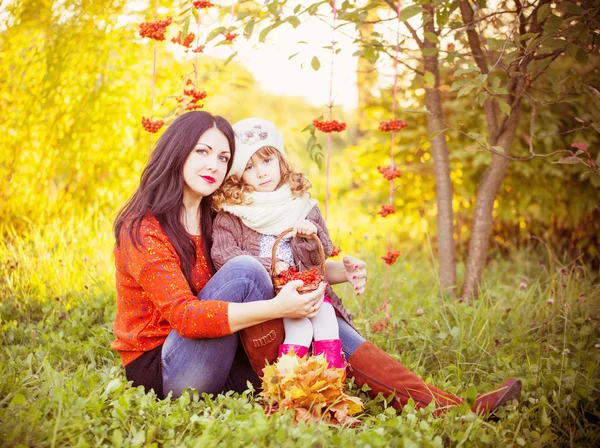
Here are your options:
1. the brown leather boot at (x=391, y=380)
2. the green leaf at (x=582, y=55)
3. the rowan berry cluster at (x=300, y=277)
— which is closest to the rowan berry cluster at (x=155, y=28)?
the rowan berry cluster at (x=300, y=277)

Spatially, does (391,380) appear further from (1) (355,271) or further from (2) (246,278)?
(2) (246,278)

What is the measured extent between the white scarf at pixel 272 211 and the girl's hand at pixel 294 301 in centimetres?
42

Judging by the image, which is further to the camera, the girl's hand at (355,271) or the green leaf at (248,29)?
the green leaf at (248,29)

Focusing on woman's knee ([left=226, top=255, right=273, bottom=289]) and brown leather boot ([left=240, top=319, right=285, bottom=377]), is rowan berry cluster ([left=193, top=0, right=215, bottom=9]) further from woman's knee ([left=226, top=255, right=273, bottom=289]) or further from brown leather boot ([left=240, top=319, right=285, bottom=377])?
brown leather boot ([left=240, top=319, right=285, bottom=377])

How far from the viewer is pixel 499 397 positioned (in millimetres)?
1979

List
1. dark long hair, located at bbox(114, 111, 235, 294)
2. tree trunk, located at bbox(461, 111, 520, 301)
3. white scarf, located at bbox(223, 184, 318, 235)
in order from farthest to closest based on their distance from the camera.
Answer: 1. tree trunk, located at bbox(461, 111, 520, 301)
2. white scarf, located at bbox(223, 184, 318, 235)
3. dark long hair, located at bbox(114, 111, 235, 294)

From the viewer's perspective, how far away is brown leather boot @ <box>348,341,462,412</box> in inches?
80.2

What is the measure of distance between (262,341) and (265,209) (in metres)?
0.59

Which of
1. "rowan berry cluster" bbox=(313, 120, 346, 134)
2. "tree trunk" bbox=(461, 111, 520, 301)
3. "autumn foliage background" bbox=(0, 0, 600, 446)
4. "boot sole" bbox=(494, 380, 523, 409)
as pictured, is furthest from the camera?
"tree trunk" bbox=(461, 111, 520, 301)

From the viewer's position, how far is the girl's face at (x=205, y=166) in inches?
85.6

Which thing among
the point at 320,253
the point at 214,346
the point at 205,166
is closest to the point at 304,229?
the point at 320,253

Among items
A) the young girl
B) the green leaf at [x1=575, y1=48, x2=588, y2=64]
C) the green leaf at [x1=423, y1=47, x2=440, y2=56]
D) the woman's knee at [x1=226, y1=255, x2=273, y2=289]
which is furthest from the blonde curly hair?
the green leaf at [x1=575, y1=48, x2=588, y2=64]

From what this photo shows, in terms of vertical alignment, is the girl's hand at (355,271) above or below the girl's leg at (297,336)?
above

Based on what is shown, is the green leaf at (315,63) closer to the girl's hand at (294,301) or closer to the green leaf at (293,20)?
the green leaf at (293,20)
